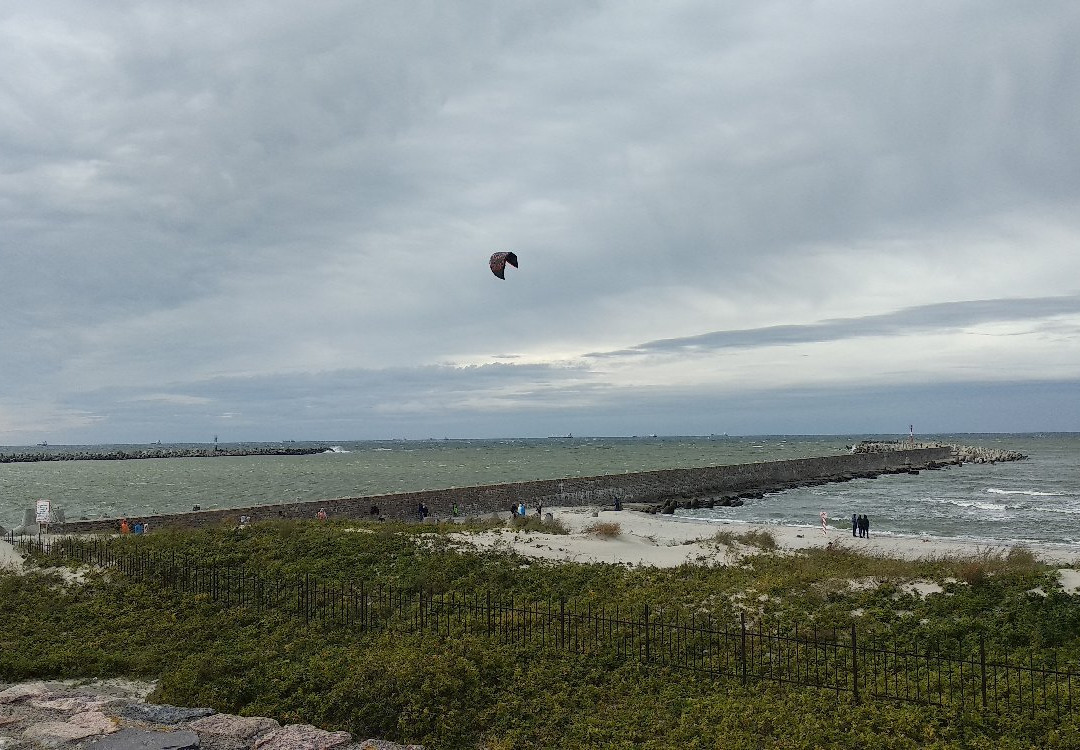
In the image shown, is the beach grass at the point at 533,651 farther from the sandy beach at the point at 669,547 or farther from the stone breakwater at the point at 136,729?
the sandy beach at the point at 669,547

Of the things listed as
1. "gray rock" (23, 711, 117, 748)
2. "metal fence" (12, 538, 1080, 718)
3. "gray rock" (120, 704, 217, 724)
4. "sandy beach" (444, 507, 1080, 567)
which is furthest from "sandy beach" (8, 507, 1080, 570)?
"gray rock" (23, 711, 117, 748)

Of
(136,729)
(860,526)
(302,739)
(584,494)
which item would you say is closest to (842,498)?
(584,494)

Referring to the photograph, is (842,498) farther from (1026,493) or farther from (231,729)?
(231,729)

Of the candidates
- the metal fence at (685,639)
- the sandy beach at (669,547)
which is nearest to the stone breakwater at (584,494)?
the sandy beach at (669,547)

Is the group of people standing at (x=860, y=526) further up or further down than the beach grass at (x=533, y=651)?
further down

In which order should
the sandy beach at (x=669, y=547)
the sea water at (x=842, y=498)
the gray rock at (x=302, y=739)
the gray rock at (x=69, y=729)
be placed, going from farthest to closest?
the sea water at (x=842, y=498) → the sandy beach at (x=669, y=547) → the gray rock at (x=302, y=739) → the gray rock at (x=69, y=729)

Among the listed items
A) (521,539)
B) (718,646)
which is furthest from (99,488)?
(718,646)

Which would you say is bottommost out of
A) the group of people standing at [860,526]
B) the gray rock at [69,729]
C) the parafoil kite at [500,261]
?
the group of people standing at [860,526]

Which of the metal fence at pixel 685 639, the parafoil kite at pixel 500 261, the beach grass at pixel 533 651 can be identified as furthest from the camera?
the parafoil kite at pixel 500 261

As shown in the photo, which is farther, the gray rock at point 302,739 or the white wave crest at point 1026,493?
the white wave crest at point 1026,493
